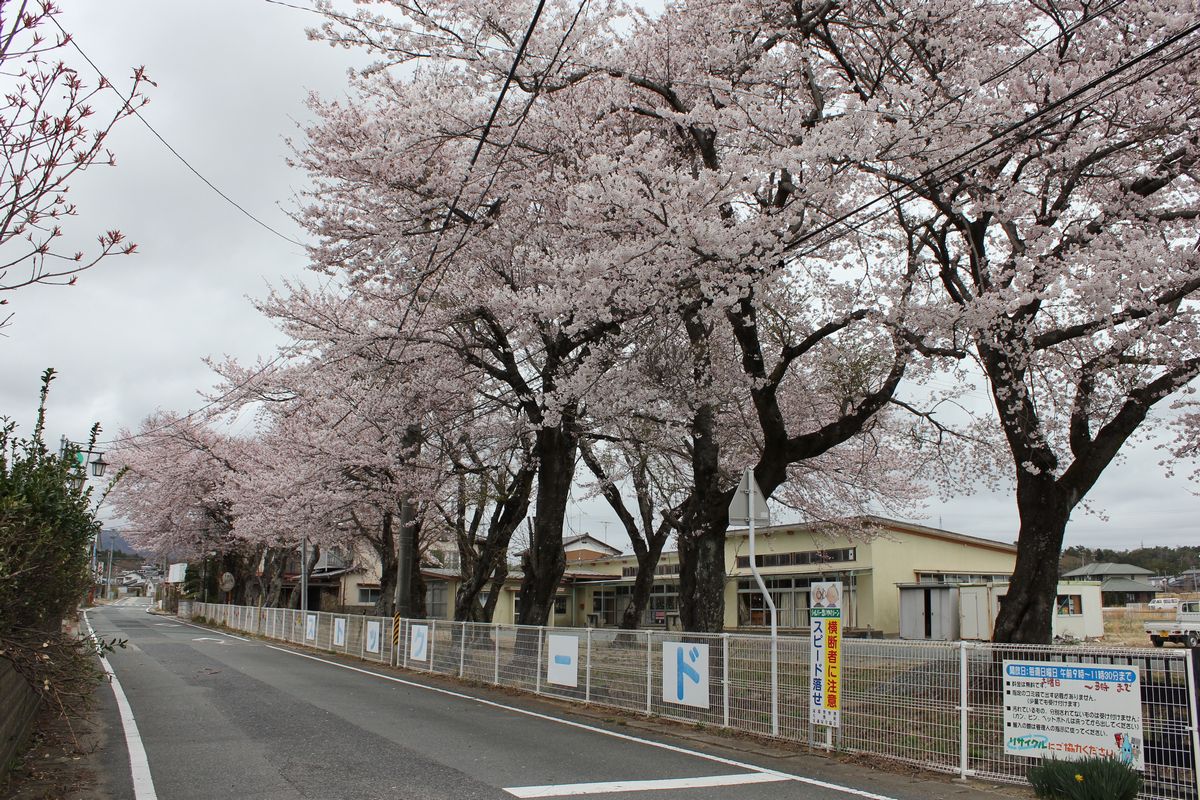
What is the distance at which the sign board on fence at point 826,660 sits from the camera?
9.21m

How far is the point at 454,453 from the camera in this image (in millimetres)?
21203

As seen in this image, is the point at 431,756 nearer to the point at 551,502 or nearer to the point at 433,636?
the point at 551,502

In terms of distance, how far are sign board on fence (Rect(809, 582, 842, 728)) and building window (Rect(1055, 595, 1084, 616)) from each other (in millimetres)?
28984

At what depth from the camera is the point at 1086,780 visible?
671 centimetres

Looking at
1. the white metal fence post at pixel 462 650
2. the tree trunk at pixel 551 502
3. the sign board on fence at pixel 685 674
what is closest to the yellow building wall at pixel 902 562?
the tree trunk at pixel 551 502

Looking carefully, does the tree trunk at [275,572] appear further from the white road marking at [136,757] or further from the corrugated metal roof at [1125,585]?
the corrugated metal roof at [1125,585]

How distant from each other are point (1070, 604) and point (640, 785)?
3283 cm

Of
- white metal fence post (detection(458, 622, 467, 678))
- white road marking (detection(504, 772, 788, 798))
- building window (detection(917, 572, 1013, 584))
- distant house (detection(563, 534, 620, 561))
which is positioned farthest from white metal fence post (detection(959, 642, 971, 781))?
distant house (detection(563, 534, 620, 561))

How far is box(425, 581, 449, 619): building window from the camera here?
46781 millimetres

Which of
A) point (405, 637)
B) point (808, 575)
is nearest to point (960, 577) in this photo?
point (808, 575)

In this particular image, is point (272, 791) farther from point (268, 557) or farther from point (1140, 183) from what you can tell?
point (268, 557)

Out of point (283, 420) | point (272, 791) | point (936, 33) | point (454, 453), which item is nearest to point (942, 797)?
point (272, 791)

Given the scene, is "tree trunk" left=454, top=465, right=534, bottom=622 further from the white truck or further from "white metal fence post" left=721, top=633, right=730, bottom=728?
the white truck

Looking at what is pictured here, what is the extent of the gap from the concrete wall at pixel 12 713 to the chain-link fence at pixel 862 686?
7.11 meters
